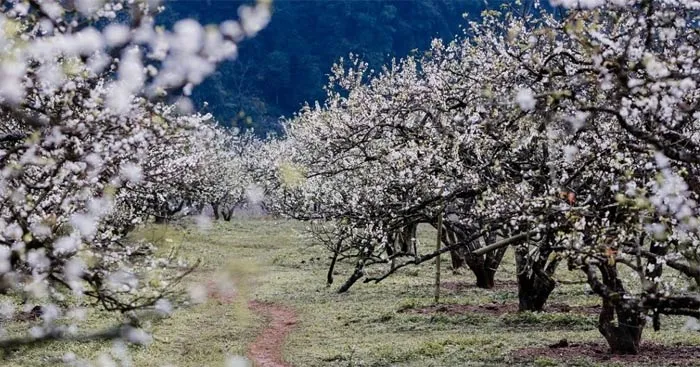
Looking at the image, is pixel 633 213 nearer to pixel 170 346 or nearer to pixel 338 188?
pixel 170 346

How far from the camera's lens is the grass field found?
1805 cm

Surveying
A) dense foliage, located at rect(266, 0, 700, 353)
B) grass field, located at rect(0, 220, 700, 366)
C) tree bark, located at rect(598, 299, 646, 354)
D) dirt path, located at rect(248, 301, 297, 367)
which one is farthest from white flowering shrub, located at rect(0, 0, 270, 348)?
tree bark, located at rect(598, 299, 646, 354)

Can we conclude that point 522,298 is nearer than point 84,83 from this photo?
No

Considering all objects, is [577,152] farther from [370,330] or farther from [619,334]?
[370,330]

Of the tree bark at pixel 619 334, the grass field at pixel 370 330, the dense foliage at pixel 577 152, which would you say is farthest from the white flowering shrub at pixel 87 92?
the tree bark at pixel 619 334

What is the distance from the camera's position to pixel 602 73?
809cm

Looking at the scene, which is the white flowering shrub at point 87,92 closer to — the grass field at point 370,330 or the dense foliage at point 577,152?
the grass field at point 370,330

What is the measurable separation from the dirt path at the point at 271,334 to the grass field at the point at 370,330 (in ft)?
0.83

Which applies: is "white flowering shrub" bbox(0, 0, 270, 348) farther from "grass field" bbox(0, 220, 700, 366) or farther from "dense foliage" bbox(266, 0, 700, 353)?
"dense foliage" bbox(266, 0, 700, 353)

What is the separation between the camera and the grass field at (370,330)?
18.0 m

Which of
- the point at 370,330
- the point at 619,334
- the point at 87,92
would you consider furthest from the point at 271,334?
the point at 87,92

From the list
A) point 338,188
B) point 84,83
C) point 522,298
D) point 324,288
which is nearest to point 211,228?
point 338,188

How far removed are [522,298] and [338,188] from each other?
17644 millimetres

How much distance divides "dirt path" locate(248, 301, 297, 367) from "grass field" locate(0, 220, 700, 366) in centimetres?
25
